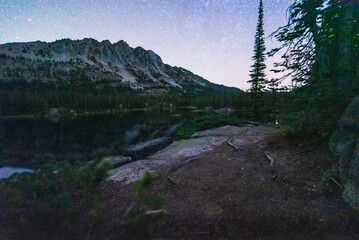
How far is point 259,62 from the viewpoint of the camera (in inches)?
987

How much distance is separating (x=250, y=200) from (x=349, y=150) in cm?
278

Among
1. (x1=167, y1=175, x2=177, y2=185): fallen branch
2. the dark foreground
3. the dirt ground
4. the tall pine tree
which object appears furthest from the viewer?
the tall pine tree

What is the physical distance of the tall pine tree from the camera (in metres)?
24.2

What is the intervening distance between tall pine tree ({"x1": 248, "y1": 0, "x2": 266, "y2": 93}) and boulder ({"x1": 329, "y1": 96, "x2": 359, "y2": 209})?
18.3 meters

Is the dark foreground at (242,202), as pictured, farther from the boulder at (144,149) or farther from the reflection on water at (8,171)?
the reflection on water at (8,171)

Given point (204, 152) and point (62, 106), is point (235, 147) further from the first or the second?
point (62, 106)

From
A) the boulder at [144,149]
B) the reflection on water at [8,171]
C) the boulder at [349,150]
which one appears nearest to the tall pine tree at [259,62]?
the boulder at [144,149]

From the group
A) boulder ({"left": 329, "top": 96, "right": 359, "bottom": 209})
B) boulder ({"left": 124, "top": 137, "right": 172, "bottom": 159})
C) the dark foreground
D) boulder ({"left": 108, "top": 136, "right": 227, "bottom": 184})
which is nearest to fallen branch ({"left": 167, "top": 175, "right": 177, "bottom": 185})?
the dark foreground

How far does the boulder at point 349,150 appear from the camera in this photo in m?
4.50

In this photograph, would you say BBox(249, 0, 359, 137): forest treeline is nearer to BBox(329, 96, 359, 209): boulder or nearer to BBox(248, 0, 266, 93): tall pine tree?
BBox(329, 96, 359, 209): boulder

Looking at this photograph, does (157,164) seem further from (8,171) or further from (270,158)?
(8,171)

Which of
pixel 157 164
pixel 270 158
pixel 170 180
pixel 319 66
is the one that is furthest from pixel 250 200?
pixel 319 66

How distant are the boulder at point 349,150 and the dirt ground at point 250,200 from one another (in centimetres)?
29

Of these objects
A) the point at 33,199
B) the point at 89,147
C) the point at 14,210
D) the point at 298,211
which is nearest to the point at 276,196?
the point at 298,211
